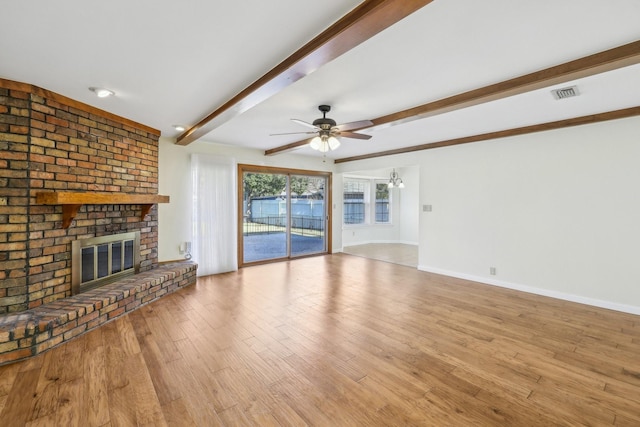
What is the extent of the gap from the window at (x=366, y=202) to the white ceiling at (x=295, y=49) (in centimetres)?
551

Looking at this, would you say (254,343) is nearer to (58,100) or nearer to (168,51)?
(168,51)

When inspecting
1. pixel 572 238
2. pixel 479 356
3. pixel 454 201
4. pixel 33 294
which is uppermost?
pixel 454 201

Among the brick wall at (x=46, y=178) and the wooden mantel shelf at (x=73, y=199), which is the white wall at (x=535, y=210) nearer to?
the brick wall at (x=46, y=178)

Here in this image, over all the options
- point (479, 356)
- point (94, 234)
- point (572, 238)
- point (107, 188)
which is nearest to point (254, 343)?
point (479, 356)

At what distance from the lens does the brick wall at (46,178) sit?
8.65 feet

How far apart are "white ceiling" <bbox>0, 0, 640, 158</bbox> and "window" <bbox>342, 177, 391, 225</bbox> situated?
5509 mm

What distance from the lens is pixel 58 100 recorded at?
2.95m

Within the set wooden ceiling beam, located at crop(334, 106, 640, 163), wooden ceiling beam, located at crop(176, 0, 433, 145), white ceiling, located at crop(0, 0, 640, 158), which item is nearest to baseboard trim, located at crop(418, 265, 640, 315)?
wooden ceiling beam, located at crop(334, 106, 640, 163)

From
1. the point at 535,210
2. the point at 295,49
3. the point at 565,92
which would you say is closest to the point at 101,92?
the point at 295,49

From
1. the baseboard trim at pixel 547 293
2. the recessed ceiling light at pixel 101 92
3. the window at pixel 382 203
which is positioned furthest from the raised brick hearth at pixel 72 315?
the window at pixel 382 203

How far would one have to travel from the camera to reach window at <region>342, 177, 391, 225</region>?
897 cm

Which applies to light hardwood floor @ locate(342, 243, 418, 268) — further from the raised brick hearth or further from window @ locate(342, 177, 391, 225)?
the raised brick hearth

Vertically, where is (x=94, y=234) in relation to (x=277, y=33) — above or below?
below

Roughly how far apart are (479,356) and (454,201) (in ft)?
10.7
